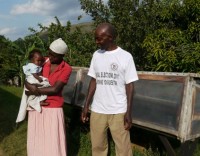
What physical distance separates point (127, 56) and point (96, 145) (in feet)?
3.54

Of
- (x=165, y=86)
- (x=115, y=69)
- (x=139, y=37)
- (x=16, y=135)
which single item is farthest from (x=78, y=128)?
(x=115, y=69)

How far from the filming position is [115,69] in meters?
3.46

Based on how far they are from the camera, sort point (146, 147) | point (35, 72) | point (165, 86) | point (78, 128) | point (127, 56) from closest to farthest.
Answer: point (127, 56) < point (35, 72) < point (165, 86) < point (146, 147) < point (78, 128)

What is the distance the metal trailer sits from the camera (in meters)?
3.73

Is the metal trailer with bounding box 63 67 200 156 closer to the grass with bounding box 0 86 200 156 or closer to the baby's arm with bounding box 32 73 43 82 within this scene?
the grass with bounding box 0 86 200 156

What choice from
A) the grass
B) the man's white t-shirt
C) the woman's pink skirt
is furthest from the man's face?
the grass

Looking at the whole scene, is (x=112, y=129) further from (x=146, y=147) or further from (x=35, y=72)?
(x=146, y=147)

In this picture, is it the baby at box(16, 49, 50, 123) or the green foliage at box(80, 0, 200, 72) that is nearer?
the baby at box(16, 49, 50, 123)

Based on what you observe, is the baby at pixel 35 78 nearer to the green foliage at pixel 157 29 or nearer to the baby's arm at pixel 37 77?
the baby's arm at pixel 37 77

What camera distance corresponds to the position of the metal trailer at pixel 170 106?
12.2ft

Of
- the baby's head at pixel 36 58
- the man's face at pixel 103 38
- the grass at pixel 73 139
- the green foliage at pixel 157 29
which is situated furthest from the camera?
the green foliage at pixel 157 29

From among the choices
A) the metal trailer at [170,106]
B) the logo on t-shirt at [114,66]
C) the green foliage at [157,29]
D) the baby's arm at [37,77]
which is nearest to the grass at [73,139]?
the metal trailer at [170,106]

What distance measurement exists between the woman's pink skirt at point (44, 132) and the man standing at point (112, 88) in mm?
418

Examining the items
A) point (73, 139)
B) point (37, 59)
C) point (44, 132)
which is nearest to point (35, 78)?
point (37, 59)
